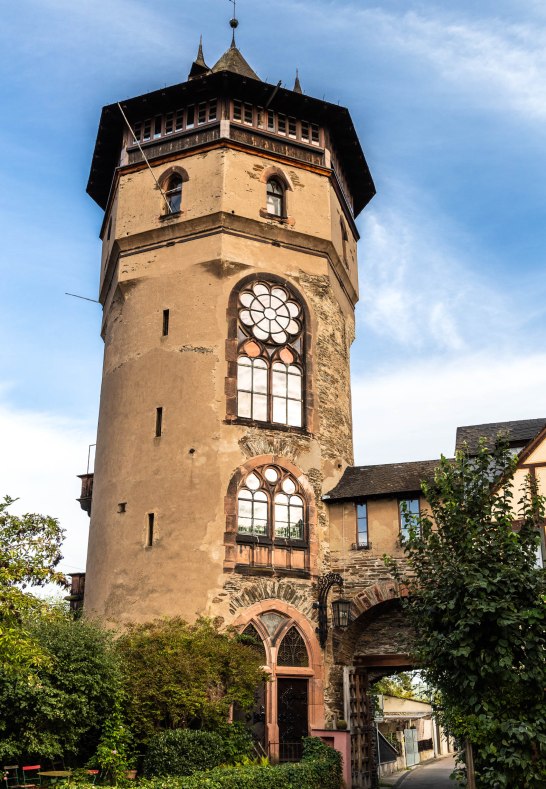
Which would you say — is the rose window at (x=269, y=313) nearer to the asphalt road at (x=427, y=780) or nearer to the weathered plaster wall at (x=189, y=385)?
the weathered plaster wall at (x=189, y=385)

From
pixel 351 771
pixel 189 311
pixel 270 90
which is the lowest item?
pixel 351 771

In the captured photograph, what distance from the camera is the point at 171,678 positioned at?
18281 millimetres

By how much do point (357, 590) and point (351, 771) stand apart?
4.77 meters

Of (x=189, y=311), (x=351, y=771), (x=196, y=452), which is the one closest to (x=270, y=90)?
(x=189, y=311)

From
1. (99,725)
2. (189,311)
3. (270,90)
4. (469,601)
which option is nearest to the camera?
(469,601)

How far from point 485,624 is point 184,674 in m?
8.58

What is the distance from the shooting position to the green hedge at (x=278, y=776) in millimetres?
13702

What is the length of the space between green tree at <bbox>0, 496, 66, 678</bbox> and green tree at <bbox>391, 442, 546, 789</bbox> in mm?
6243

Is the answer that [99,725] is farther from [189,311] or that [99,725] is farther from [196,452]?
[189,311]

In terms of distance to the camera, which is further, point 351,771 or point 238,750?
point 351,771

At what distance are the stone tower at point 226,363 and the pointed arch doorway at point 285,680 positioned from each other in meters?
0.05

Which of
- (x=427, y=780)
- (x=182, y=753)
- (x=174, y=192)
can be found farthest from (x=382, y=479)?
(x=427, y=780)

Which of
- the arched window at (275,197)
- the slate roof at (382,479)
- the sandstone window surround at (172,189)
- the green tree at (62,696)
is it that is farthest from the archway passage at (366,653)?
the sandstone window surround at (172,189)

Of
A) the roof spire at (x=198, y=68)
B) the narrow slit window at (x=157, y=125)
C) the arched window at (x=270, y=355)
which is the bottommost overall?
the arched window at (x=270, y=355)
